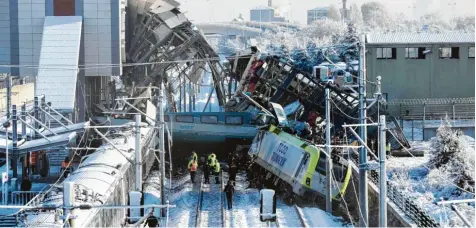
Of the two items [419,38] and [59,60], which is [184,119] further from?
[419,38]

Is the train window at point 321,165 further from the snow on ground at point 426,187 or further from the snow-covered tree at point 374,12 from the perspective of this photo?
the snow-covered tree at point 374,12

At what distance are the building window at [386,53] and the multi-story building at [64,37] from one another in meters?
12.9

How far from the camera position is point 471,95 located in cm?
4844

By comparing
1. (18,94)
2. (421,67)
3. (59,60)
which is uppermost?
(59,60)

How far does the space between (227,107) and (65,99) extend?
10.1 meters

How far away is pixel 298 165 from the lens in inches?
1246

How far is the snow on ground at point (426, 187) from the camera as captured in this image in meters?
24.2

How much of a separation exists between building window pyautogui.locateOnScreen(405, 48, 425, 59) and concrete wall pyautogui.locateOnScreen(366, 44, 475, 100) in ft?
0.66

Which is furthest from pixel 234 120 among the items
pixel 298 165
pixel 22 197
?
pixel 22 197

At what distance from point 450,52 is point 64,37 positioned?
19201mm

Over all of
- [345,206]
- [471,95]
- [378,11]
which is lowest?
[345,206]

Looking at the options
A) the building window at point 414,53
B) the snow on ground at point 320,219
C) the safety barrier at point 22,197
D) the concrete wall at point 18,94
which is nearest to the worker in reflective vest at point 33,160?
the safety barrier at point 22,197

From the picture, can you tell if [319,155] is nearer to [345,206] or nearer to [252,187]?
[345,206]

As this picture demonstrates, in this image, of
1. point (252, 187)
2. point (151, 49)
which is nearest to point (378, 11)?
point (151, 49)
